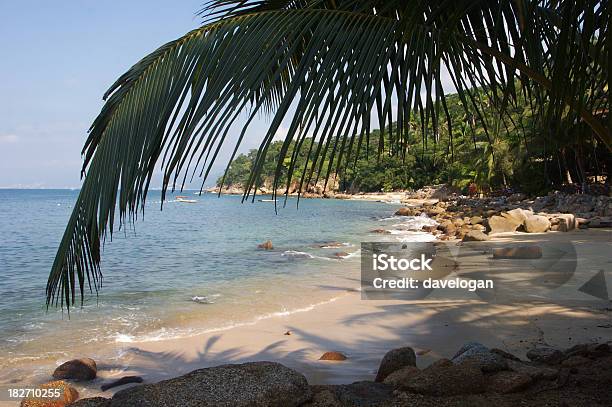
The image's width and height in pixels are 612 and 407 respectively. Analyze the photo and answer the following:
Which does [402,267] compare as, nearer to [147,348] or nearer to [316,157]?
[147,348]

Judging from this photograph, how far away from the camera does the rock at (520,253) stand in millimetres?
10789

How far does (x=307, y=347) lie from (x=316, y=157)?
17.1ft

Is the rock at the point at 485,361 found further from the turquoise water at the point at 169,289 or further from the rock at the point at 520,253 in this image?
the rock at the point at 520,253

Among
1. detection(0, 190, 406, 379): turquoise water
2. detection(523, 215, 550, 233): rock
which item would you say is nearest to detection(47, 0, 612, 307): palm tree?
detection(0, 190, 406, 379): turquoise water

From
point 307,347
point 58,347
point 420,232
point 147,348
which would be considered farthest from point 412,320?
point 420,232

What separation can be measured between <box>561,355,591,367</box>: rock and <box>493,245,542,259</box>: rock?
7.83 m

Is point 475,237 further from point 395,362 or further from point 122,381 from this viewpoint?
point 122,381

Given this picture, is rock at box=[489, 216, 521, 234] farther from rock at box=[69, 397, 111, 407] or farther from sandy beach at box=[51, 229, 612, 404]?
rock at box=[69, 397, 111, 407]

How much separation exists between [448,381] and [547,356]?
1.37 metres

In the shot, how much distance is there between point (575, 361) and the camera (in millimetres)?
A: 3326

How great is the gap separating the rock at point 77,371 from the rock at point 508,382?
419 cm

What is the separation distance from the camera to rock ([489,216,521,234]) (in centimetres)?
1759

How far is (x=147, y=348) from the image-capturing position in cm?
670

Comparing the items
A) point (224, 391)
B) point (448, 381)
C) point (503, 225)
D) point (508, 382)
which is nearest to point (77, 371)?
point (224, 391)
